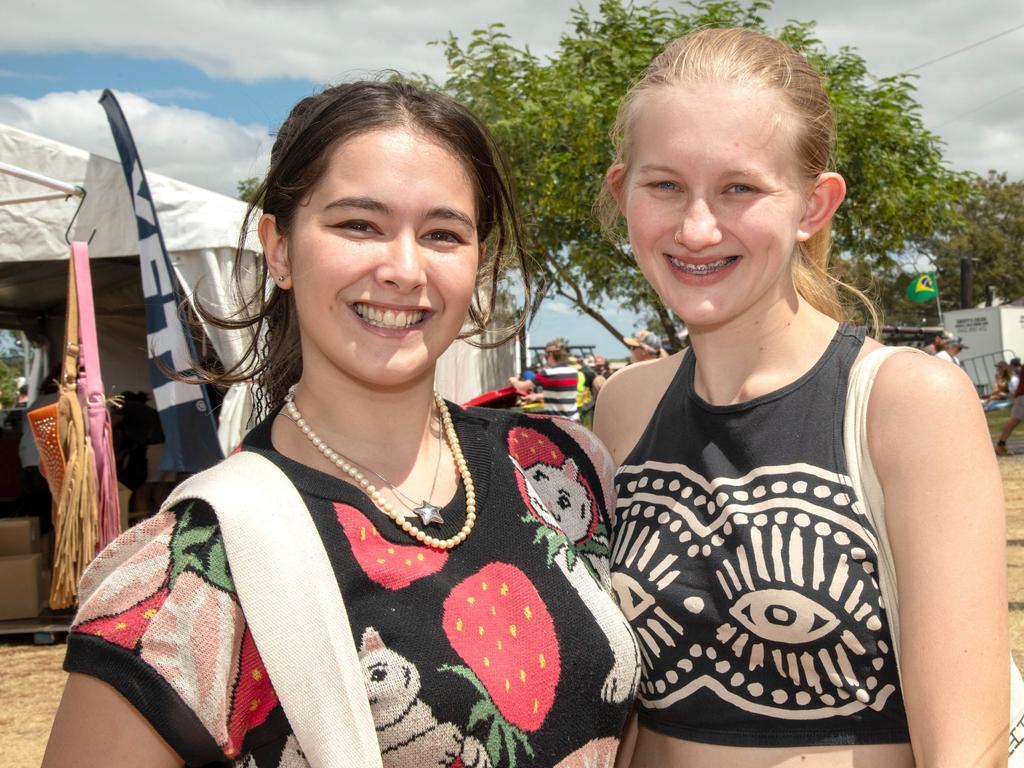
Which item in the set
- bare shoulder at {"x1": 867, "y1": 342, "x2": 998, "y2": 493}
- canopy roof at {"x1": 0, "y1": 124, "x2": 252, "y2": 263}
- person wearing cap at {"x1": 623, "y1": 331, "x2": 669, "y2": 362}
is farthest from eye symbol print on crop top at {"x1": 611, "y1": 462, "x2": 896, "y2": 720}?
person wearing cap at {"x1": 623, "y1": 331, "x2": 669, "y2": 362}

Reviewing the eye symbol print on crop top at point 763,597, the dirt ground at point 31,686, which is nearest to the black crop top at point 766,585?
the eye symbol print on crop top at point 763,597

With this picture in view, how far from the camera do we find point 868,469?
1.42 m

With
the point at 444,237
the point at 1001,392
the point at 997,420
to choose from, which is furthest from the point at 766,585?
the point at 1001,392

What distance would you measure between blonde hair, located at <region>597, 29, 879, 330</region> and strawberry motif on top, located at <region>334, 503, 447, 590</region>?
2.81 ft

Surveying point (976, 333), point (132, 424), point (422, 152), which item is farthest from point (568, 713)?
point (976, 333)

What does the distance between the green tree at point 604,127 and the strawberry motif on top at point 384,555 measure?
28.2ft

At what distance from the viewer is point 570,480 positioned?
1789mm

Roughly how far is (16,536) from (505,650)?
5975 millimetres

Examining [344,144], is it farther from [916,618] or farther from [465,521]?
[916,618]

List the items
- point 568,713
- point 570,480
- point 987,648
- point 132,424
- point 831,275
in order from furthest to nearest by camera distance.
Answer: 1. point 132,424
2. point 831,275
3. point 570,480
4. point 568,713
5. point 987,648

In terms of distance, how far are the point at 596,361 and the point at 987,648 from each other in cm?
2385

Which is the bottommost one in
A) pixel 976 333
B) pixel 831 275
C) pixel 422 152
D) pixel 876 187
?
pixel 976 333

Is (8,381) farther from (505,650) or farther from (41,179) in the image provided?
(505,650)

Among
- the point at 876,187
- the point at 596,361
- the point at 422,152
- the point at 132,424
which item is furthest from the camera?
the point at 596,361
